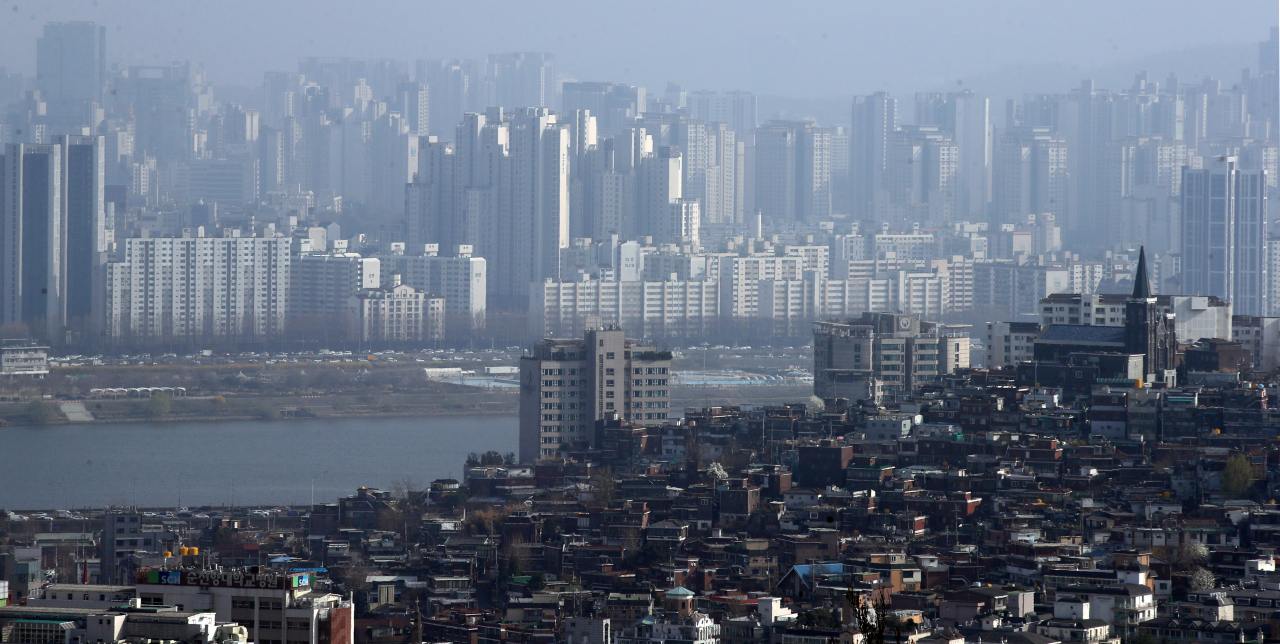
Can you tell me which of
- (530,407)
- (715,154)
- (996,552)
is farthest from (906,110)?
(996,552)

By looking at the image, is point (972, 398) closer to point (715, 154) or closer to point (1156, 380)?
point (1156, 380)

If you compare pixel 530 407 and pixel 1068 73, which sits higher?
pixel 1068 73

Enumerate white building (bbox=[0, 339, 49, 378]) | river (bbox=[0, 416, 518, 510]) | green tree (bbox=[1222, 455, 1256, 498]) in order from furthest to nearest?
white building (bbox=[0, 339, 49, 378]) → river (bbox=[0, 416, 518, 510]) → green tree (bbox=[1222, 455, 1256, 498])

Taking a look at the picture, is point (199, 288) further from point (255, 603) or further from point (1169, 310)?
point (255, 603)

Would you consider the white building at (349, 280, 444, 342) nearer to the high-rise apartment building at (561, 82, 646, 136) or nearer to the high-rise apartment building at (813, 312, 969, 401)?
the high-rise apartment building at (813, 312, 969, 401)

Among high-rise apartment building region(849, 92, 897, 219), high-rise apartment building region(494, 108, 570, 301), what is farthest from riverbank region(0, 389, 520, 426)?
high-rise apartment building region(849, 92, 897, 219)
